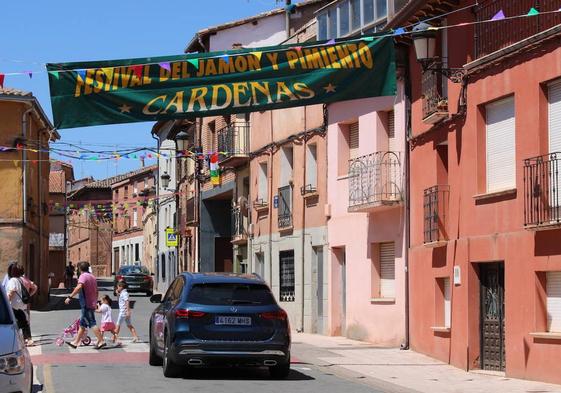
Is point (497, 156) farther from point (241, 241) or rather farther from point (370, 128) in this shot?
point (241, 241)

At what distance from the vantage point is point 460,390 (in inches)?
594

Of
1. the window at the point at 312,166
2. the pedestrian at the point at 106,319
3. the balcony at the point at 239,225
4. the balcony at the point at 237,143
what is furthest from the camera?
the balcony at the point at 239,225

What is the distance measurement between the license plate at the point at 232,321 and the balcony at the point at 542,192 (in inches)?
178

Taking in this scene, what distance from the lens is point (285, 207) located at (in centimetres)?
3091

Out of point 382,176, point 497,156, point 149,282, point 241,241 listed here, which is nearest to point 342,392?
point 497,156

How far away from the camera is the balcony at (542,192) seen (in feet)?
50.0

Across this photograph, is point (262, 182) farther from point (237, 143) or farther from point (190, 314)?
point (190, 314)

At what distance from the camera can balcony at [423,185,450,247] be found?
20.0m

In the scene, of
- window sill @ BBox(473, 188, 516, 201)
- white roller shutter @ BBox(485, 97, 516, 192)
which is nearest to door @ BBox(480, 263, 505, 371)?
window sill @ BBox(473, 188, 516, 201)

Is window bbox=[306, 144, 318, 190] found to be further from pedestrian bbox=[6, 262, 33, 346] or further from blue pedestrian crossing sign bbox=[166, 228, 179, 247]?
blue pedestrian crossing sign bbox=[166, 228, 179, 247]

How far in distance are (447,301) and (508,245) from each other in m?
3.73

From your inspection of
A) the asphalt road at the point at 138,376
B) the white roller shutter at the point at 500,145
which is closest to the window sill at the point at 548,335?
the white roller shutter at the point at 500,145

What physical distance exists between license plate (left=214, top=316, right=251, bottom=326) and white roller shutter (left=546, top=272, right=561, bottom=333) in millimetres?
4670

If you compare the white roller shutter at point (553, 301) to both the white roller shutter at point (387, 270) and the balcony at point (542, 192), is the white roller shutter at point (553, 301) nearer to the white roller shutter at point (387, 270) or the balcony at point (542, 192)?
the balcony at point (542, 192)
